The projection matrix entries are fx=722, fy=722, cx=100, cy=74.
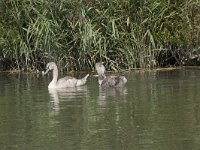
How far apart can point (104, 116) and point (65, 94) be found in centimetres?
428

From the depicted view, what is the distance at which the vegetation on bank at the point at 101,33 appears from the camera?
21328 mm

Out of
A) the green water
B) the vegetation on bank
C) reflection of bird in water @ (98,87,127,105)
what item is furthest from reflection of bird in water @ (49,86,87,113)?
the vegetation on bank

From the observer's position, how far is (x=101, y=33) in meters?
21.6

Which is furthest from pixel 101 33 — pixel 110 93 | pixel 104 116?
pixel 104 116

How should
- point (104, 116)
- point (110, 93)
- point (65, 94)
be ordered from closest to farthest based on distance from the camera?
1. point (104, 116)
2. point (110, 93)
3. point (65, 94)

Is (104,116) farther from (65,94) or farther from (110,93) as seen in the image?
(65,94)

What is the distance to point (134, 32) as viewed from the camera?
21578 millimetres

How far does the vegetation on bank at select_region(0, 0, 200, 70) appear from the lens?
21.3 m

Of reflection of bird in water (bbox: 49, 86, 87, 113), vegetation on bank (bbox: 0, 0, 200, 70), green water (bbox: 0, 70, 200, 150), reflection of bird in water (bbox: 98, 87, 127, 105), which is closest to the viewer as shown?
green water (bbox: 0, 70, 200, 150)

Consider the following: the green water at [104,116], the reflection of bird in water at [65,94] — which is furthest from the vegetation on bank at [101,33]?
the reflection of bird in water at [65,94]

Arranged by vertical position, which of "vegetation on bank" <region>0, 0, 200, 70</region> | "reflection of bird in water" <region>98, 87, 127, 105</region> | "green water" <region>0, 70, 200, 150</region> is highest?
"vegetation on bank" <region>0, 0, 200, 70</region>

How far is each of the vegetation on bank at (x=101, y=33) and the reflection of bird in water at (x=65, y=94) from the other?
3736mm

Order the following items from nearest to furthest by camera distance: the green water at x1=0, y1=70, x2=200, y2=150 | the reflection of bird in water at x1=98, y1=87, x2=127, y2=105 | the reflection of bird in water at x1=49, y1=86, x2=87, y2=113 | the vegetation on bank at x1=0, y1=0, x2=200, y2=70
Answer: the green water at x1=0, y1=70, x2=200, y2=150
the reflection of bird in water at x1=49, y1=86, x2=87, y2=113
the reflection of bird in water at x1=98, y1=87, x2=127, y2=105
the vegetation on bank at x1=0, y1=0, x2=200, y2=70

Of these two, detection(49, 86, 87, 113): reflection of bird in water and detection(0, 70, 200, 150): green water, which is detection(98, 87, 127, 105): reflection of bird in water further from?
detection(49, 86, 87, 113): reflection of bird in water
